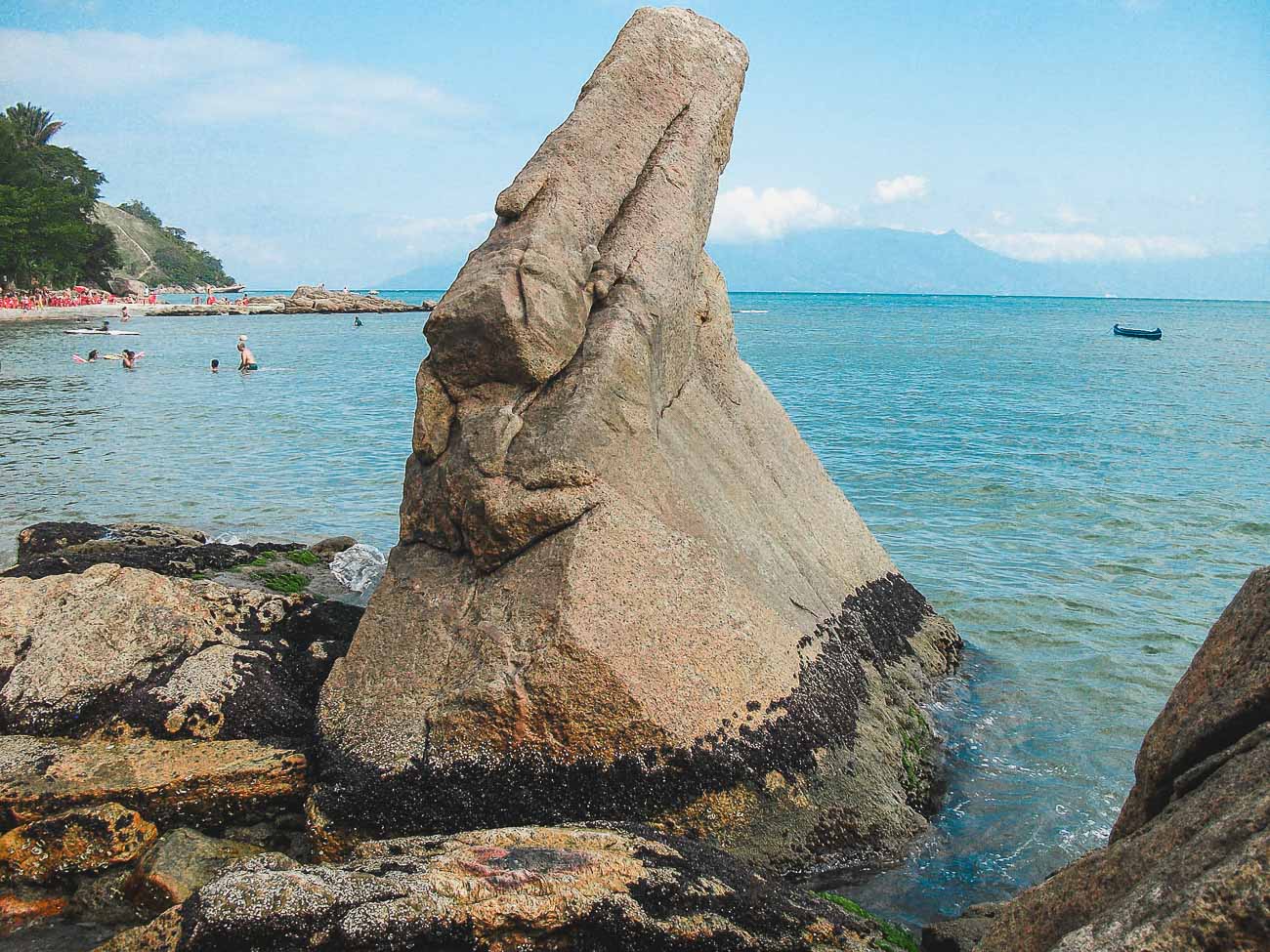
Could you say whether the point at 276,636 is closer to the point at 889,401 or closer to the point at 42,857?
the point at 42,857

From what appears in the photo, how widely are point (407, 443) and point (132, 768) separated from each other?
18.8 meters

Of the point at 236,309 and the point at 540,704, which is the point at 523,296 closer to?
the point at 540,704

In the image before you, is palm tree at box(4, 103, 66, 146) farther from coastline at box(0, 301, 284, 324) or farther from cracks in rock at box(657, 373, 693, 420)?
cracks in rock at box(657, 373, 693, 420)

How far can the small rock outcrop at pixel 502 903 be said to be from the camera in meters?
4.00

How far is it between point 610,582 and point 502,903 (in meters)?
2.43

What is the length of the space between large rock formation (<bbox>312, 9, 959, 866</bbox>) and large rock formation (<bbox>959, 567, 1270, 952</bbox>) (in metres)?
2.35

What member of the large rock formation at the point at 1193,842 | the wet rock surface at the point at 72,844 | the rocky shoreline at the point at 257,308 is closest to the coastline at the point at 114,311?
the rocky shoreline at the point at 257,308

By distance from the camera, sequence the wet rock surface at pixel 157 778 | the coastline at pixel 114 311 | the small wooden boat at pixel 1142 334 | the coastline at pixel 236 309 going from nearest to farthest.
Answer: the wet rock surface at pixel 157 778
the coastline at pixel 114 311
the small wooden boat at pixel 1142 334
the coastline at pixel 236 309

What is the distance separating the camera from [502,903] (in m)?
4.20

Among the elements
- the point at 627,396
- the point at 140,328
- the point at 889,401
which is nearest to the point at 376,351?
the point at 140,328

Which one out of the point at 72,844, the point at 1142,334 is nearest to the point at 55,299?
the point at 1142,334

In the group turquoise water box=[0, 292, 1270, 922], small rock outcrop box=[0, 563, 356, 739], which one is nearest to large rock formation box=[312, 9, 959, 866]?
small rock outcrop box=[0, 563, 356, 739]

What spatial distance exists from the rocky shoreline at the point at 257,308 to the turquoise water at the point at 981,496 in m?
38.4

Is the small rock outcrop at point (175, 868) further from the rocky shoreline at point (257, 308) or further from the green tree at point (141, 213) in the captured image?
the green tree at point (141, 213)
